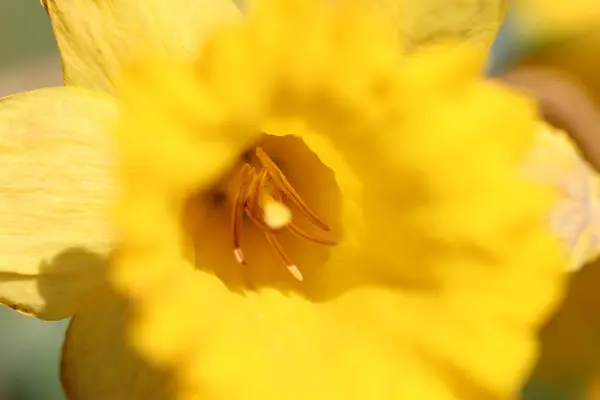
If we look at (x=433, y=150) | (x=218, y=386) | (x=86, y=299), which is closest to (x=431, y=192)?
(x=433, y=150)

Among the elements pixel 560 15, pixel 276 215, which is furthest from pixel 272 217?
pixel 560 15

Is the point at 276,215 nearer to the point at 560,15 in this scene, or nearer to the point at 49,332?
the point at 560,15

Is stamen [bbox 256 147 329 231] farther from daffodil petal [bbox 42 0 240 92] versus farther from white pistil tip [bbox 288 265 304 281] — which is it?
daffodil petal [bbox 42 0 240 92]

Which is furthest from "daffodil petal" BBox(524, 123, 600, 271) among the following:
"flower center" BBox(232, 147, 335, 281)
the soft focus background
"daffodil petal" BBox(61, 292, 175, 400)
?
"daffodil petal" BBox(61, 292, 175, 400)

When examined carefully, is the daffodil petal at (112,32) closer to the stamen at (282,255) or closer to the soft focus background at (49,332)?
the stamen at (282,255)

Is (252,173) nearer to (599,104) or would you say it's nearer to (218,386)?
(218,386)

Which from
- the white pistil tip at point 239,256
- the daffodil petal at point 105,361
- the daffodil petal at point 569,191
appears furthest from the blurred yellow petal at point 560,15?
the daffodil petal at point 105,361
